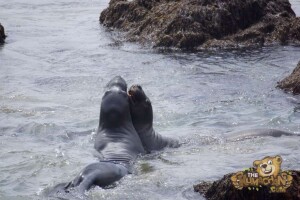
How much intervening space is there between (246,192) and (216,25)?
1030 centimetres

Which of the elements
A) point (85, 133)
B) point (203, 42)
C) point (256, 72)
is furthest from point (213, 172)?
point (203, 42)

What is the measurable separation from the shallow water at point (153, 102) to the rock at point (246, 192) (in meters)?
0.58

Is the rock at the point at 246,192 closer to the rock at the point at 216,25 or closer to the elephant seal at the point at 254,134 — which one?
the elephant seal at the point at 254,134

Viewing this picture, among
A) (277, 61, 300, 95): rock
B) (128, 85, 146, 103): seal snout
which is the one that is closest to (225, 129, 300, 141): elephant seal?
(128, 85, 146, 103): seal snout

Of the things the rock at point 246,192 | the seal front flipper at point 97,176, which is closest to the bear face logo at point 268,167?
the rock at point 246,192

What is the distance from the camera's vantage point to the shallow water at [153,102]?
305 inches

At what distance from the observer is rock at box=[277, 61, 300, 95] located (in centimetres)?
1162

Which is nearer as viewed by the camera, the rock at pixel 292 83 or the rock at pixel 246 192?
the rock at pixel 246 192

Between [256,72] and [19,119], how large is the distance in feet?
15.9

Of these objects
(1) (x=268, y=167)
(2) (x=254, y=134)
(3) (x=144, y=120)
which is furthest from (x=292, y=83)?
(1) (x=268, y=167)

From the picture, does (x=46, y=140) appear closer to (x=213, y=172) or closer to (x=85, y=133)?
(x=85, y=133)

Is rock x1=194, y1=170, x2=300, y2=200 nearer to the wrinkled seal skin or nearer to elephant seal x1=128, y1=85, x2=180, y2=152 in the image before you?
the wrinkled seal skin

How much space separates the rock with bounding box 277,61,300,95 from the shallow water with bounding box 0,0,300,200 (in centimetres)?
18

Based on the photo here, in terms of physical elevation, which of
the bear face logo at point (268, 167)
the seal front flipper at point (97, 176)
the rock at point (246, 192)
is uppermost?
the bear face logo at point (268, 167)
